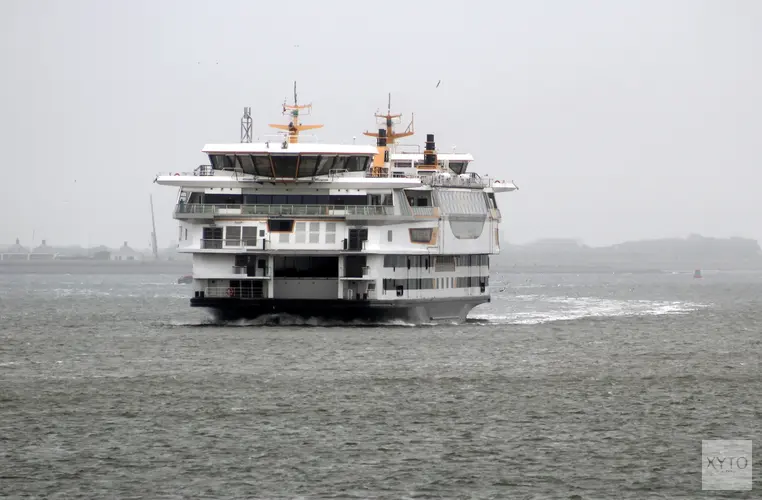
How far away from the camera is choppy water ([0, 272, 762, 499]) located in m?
31.0

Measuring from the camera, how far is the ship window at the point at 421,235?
6738 centimetres

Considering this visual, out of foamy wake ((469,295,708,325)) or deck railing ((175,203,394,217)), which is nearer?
deck railing ((175,203,394,217))

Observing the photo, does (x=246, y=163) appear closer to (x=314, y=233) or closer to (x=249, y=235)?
(x=249, y=235)

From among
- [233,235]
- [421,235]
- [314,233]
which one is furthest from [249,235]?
[421,235]

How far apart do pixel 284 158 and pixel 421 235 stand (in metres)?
7.82

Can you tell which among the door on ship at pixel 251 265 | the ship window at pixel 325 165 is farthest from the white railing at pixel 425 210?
the door on ship at pixel 251 265

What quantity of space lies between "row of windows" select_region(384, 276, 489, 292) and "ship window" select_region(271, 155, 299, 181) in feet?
21.1

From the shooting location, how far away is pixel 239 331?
2511 inches

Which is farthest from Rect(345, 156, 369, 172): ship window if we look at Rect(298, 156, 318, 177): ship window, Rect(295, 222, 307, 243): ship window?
Rect(295, 222, 307, 243): ship window

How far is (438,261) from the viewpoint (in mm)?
70562

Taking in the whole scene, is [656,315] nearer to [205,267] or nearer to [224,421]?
[205,267]

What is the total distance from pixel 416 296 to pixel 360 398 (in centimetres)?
2529

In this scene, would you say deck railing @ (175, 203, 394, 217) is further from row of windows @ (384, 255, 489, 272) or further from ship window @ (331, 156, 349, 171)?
row of windows @ (384, 255, 489, 272)

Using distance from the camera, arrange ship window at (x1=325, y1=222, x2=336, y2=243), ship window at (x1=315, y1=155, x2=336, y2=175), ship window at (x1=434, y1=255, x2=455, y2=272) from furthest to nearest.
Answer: ship window at (x1=434, y1=255, x2=455, y2=272)
ship window at (x1=315, y1=155, x2=336, y2=175)
ship window at (x1=325, y1=222, x2=336, y2=243)
